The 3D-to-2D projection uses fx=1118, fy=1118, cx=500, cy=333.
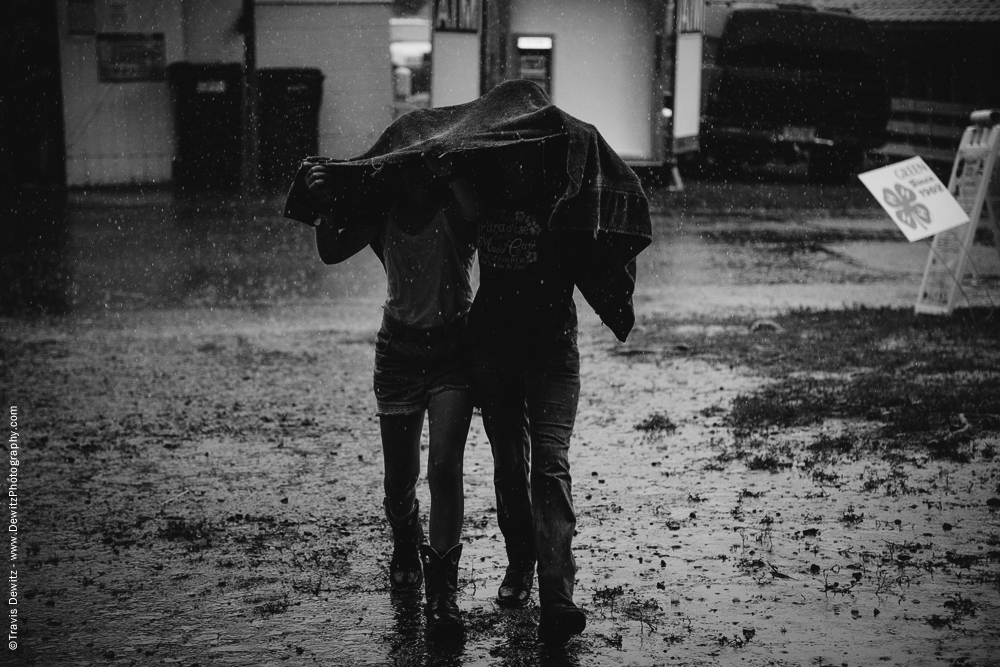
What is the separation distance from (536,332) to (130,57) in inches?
607

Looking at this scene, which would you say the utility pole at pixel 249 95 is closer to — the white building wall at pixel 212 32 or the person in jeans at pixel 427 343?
the white building wall at pixel 212 32

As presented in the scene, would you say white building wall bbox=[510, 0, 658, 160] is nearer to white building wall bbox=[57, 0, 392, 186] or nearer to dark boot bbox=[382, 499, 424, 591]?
white building wall bbox=[57, 0, 392, 186]

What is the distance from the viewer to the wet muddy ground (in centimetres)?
415

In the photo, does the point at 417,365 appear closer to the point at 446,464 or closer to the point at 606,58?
the point at 446,464

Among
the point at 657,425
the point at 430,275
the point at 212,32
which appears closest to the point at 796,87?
the point at 212,32

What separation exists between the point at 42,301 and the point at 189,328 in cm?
209

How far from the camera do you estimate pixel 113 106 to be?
58.4 ft

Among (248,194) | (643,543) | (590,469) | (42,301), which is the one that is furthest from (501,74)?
(643,543)

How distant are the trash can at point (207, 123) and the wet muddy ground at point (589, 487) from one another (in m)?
6.90

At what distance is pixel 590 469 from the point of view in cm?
618

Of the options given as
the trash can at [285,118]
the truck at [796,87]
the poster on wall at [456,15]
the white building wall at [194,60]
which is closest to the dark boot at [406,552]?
the trash can at [285,118]

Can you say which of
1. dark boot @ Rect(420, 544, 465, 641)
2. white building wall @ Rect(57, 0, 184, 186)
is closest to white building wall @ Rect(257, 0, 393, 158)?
white building wall @ Rect(57, 0, 184, 186)

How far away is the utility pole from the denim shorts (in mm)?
14152

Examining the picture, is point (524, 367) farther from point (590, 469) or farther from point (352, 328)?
point (352, 328)
